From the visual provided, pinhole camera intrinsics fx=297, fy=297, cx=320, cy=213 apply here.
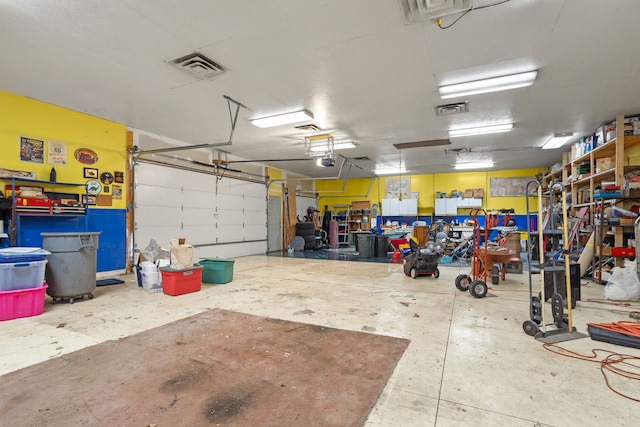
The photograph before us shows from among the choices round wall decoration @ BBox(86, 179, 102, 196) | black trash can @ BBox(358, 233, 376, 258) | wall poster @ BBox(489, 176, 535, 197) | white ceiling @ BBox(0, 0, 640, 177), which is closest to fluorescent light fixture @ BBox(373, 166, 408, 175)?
wall poster @ BBox(489, 176, 535, 197)

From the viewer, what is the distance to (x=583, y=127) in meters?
6.15

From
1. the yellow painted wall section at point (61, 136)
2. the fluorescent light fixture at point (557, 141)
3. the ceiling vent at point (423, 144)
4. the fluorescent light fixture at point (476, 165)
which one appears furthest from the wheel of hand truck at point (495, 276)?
the yellow painted wall section at point (61, 136)

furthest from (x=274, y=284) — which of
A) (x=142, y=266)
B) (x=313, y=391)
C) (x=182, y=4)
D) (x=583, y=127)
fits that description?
(x=583, y=127)

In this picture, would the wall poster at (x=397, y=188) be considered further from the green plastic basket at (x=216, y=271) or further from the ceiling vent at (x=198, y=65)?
the ceiling vent at (x=198, y=65)

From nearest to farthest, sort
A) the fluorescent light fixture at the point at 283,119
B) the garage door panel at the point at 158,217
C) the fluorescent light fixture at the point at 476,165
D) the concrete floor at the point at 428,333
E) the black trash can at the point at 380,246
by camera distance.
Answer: the concrete floor at the point at 428,333 < the fluorescent light fixture at the point at 283,119 < the garage door panel at the point at 158,217 < the black trash can at the point at 380,246 < the fluorescent light fixture at the point at 476,165

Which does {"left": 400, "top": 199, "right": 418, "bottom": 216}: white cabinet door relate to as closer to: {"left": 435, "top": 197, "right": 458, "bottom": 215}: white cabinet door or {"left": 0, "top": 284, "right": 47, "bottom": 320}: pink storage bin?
{"left": 435, "top": 197, "right": 458, "bottom": 215}: white cabinet door

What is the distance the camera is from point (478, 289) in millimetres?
4238

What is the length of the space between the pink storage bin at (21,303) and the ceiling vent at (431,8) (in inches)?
197

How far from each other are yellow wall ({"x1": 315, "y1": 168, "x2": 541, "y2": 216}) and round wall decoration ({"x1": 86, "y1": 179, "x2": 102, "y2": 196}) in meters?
7.43

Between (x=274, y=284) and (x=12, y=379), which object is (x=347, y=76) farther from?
(x=12, y=379)

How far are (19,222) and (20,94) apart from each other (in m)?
2.00

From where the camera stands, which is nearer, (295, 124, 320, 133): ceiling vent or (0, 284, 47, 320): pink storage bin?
(0, 284, 47, 320): pink storage bin

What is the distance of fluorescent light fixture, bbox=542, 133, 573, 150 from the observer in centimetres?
674

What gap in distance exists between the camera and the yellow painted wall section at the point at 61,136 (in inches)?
179
